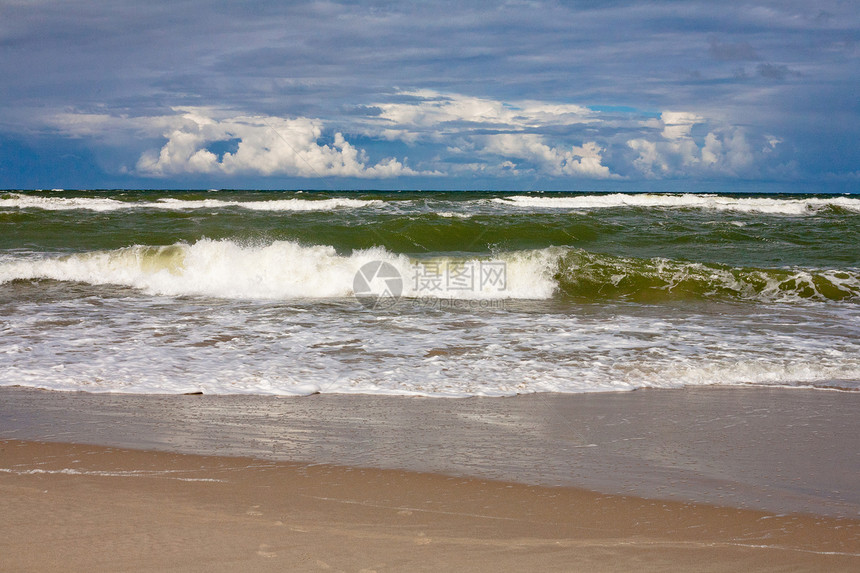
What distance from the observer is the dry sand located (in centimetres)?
235

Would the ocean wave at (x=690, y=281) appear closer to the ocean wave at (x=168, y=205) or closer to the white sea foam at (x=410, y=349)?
the white sea foam at (x=410, y=349)

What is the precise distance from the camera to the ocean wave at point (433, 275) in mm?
10375

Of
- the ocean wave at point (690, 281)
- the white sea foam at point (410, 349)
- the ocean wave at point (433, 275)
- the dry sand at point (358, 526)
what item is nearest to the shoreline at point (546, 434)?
the dry sand at point (358, 526)

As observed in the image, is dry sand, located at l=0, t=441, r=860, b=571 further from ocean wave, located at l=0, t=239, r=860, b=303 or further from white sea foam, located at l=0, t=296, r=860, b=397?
ocean wave, located at l=0, t=239, r=860, b=303

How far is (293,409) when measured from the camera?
432 centimetres

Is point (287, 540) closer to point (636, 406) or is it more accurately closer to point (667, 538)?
point (667, 538)

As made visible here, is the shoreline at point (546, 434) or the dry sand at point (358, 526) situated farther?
the shoreline at point (546, 434)

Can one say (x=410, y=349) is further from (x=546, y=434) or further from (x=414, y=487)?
(x=414, y=487)

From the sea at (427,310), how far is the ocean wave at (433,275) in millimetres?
44

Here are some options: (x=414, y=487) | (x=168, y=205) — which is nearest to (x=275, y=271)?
(x=414, y=487)

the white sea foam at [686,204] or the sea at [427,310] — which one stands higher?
the white sea foam at [686,204]

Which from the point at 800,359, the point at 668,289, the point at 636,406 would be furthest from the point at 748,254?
the point at 636,406

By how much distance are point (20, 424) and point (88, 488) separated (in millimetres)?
1305

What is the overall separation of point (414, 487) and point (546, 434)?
43.0 inches
